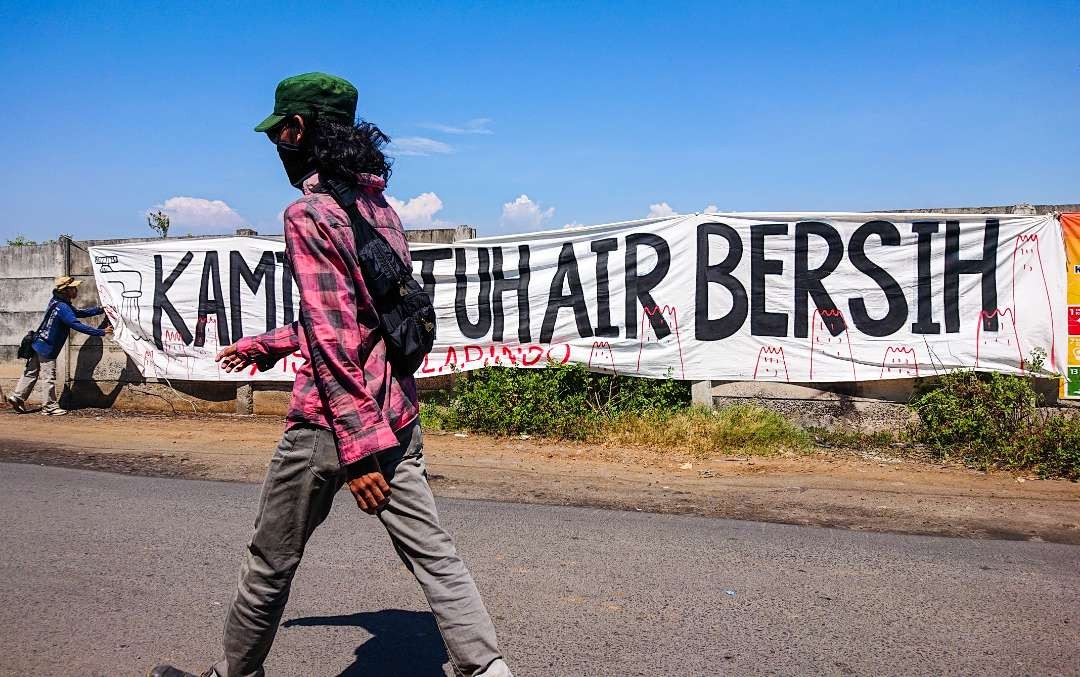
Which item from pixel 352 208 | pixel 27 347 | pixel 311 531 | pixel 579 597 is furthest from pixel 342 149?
pixel 27 347

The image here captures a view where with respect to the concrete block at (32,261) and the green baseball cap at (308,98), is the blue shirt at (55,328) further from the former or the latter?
the green baseball cap at (308,98)

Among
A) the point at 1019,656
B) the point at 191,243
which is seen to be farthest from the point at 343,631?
the point at 191,243

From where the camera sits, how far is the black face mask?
260 centimetres

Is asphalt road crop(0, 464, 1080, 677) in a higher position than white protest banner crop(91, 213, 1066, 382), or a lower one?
lower

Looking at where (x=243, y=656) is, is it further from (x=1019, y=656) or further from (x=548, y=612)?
(x=1019, y=656)

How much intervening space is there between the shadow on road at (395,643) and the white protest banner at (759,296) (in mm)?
4761

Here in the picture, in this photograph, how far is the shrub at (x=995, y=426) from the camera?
22.5 ft

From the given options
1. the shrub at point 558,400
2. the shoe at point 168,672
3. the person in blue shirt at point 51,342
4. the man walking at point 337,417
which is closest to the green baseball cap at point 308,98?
the man walking at point 337,417

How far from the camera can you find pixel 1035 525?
541 centimetres

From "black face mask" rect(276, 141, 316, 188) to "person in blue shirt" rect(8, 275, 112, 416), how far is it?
28.4 feet

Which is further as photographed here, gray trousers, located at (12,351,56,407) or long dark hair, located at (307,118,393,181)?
gray trousers, located at (12,351,56,407)

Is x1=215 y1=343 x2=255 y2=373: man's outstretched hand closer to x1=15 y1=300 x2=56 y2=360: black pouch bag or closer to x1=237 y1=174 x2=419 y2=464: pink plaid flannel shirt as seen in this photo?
x1=237 y1=174 x2=419 y2=464: pink plaid flannel shirt

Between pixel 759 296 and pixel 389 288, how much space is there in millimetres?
6190

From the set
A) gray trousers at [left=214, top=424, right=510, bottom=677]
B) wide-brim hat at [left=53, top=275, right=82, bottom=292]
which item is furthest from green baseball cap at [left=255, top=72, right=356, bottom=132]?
wide-brim hat at [left=53, top=275, right=82, bottom=292]
